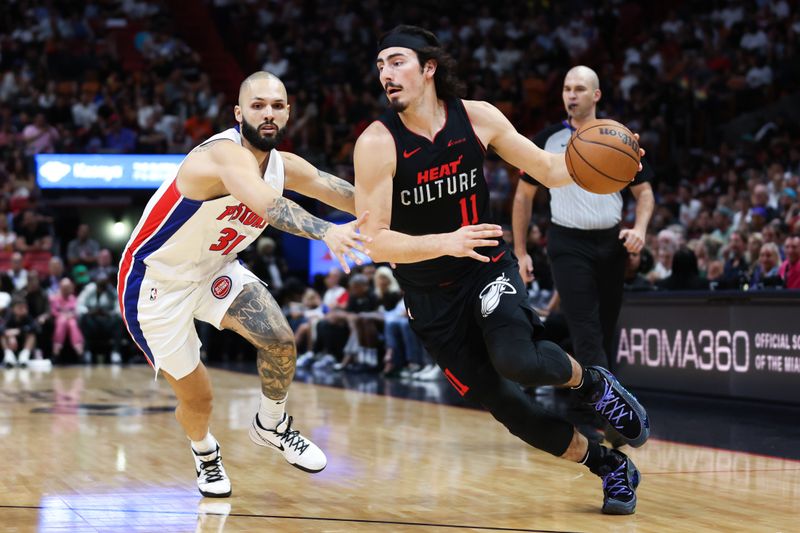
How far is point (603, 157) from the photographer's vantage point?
4.39 m

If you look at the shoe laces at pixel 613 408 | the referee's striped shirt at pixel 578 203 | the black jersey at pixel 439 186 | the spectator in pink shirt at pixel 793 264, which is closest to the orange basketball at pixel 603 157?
the black jersey at pixel 439 186

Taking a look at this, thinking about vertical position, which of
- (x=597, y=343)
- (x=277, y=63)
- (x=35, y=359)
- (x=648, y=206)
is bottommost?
(x=35, y=359)

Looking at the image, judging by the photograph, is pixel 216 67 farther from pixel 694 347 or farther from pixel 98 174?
pixel 694 347

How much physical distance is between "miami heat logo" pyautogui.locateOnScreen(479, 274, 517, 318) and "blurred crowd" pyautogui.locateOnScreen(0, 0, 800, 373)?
19.1 feet

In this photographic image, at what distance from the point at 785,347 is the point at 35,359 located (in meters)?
10.4

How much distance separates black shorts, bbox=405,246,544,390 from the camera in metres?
4.61

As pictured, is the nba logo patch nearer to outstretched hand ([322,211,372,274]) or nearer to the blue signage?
outstretched hand ([322,211,372,274])

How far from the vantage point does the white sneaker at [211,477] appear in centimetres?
518

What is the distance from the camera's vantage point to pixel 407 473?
5871 millimetres

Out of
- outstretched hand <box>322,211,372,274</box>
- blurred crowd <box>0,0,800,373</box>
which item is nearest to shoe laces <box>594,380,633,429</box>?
outstretched hand <box>322,211,372,274</box>

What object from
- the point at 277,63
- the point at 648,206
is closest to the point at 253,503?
the point at 648,206

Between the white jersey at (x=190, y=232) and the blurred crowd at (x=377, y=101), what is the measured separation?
5.77m

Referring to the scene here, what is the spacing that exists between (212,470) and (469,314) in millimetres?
1523

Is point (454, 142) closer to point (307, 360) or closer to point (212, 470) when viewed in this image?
point (212, 470)
